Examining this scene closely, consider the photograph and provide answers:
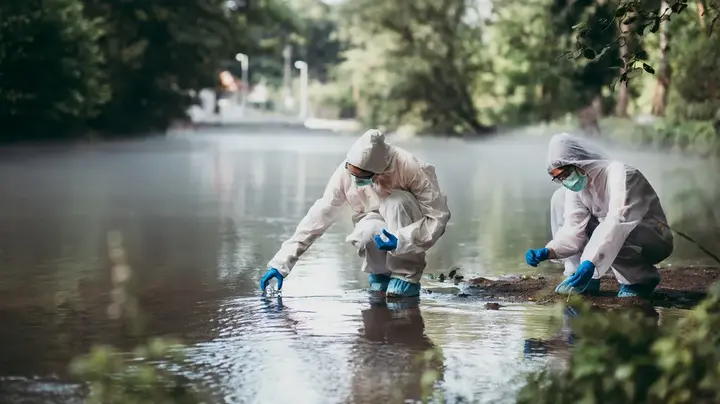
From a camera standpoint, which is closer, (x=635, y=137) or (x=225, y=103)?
(x=635, y=137)

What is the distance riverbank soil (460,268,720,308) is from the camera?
725cm

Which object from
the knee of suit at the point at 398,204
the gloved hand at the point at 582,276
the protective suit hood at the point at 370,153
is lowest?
the gloved hand at the point at 582,276

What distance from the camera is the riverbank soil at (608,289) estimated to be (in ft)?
23.8

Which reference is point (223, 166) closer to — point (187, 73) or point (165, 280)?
point (165, 280)

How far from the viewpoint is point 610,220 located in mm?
6980

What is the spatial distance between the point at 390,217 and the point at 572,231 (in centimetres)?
105

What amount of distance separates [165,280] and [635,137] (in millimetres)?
26060

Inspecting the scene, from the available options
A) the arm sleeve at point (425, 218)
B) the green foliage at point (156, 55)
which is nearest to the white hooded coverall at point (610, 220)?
the arm sleeve at point (425, 218)

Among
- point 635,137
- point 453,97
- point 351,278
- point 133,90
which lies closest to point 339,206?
point 351,278

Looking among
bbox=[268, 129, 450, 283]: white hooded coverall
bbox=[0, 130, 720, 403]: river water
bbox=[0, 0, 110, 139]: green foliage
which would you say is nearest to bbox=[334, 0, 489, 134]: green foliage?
bbox=[0, 0, 110, 139]: green foliage

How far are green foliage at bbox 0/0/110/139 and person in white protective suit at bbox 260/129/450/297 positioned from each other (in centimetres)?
2414

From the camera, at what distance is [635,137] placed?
1296 inches

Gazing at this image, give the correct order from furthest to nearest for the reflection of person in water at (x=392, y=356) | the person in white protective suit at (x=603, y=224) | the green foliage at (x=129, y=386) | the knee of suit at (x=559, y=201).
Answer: the knee of suit at (x=559, y=201) → the person in white protective suit at (x=603, y=224) → the reflection of person in water at (x=392, y=356) → the green foliage at (x=129, y=386)

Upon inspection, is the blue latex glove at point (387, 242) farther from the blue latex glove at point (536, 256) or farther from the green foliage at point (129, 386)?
the green foliage at point (129, 386)
